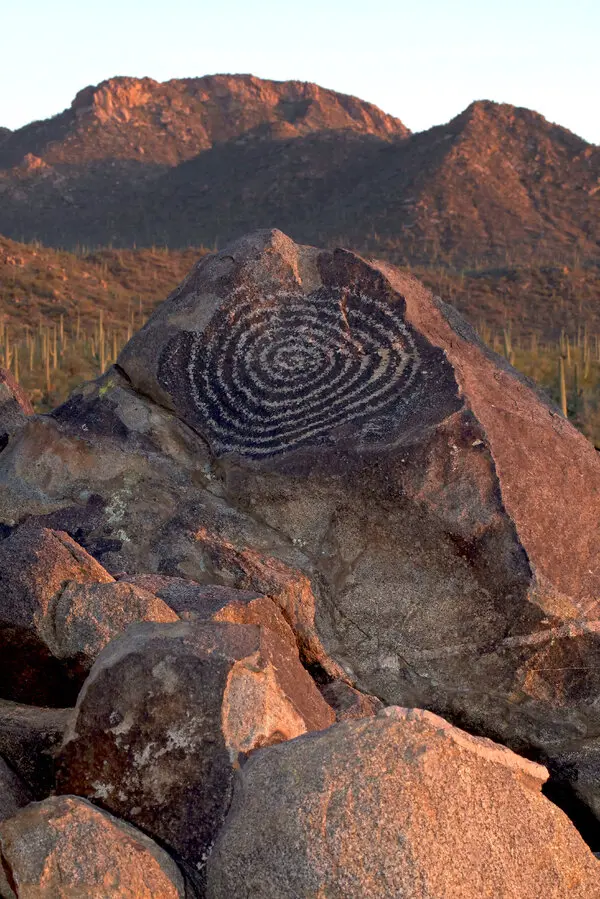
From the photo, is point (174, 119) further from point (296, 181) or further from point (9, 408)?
point (9, 408)

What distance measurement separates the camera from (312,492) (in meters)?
6.70

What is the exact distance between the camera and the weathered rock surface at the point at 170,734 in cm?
366

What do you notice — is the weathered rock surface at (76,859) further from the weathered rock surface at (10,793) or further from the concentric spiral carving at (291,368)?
the concentric spiral carving at (291,368)

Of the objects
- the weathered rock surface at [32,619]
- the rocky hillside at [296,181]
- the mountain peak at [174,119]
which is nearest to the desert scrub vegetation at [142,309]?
the rocky hillside at [296,181]

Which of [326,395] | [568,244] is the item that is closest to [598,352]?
[326,395]

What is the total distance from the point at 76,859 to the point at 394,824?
3.11 feet

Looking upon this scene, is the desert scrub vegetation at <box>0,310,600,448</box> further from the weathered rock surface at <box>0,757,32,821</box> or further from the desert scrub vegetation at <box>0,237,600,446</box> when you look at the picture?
the weathered rock surface at <box>0,757,32,821</box>

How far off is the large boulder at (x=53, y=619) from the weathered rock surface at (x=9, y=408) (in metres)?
3.98

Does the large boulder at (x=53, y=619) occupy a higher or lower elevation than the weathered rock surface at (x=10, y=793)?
higher

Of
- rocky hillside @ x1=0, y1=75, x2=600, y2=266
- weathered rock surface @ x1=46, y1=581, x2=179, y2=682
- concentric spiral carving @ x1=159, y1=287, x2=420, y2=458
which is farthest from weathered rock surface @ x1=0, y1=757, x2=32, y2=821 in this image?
rocky hillside @ x1=0, y1=75, x2=600, y2=266

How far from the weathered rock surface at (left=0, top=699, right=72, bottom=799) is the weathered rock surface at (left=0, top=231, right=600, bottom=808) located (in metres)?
1.67

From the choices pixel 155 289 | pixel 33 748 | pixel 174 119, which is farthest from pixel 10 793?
pixel 174 119

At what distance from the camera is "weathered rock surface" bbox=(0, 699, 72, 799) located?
13.3 ft

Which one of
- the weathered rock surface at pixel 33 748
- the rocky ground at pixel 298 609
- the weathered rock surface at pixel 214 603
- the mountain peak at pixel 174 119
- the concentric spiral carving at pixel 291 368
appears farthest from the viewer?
the mountain peak at pixel 174 119
